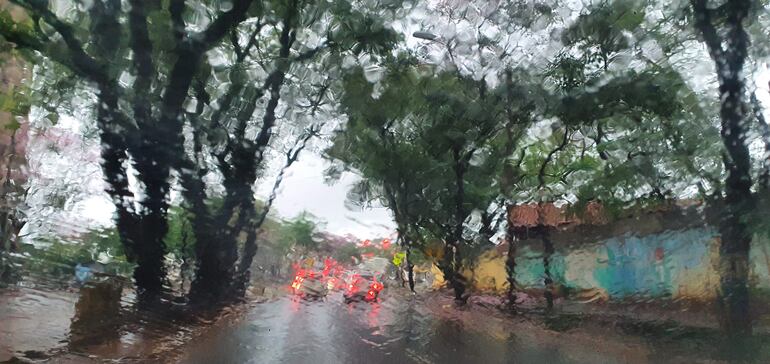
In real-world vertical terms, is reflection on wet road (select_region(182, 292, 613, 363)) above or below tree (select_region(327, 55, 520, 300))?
below

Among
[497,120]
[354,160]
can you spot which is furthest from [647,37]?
[354,160]

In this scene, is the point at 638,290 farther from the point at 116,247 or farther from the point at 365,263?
the point at 116,247

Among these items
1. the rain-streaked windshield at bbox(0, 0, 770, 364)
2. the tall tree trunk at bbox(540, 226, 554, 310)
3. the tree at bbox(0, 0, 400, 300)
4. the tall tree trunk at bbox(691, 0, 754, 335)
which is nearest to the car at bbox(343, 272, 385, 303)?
the rain-streaked windshield at bbox(0, 0, 770, 364)

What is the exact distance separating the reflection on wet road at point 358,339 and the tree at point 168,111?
37 cm

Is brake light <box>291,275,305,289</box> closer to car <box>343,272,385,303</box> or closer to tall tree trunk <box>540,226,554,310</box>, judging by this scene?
car <box>343,272,385,303</box>

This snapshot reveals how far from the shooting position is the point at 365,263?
4.75 metres

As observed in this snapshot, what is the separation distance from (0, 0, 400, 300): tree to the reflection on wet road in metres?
0.37

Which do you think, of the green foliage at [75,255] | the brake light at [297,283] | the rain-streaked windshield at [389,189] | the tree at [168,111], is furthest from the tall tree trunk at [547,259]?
the green foliage at [75,255]

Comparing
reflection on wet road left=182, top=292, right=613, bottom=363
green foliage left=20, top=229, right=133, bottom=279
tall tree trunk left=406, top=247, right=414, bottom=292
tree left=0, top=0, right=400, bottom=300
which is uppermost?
tree left=0, top=0, right=400, bottom=300

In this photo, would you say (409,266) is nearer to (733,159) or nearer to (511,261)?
(511,261)

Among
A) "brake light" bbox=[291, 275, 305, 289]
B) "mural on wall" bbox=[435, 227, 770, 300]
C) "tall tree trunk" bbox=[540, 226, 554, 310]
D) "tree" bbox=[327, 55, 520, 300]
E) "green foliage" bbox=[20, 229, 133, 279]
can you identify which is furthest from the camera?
"tree" bbox=[327, 55, 520, 300]

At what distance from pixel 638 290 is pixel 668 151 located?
3.77 ft

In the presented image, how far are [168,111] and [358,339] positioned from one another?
7.36ft

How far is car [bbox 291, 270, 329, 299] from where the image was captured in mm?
4750
